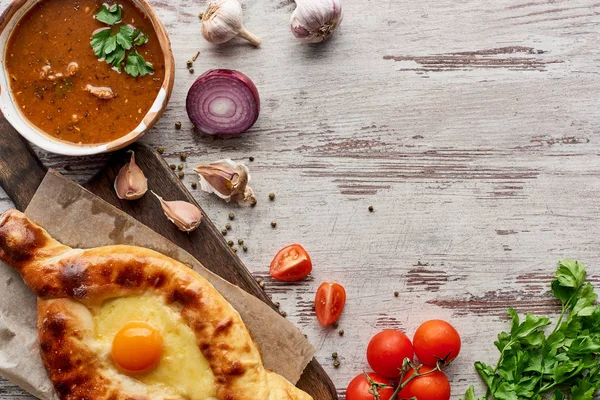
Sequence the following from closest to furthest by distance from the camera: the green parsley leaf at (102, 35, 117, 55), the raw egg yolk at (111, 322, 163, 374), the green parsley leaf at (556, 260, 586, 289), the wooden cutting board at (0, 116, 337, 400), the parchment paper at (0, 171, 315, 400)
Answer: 1. the raw egg yolk at (111, 322, 163, 374)
2. the green parsley leaf at (102, 35, 117, 55)
3. the parchment paper at (0, 171, 315, 400)
4. the wooden cutting board at (0, 116, 337, 400)
5. the green parsley leaf at (556, 260, 586, 289)

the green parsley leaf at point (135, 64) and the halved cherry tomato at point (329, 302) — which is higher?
the green parsley leaf at point (135, 64)

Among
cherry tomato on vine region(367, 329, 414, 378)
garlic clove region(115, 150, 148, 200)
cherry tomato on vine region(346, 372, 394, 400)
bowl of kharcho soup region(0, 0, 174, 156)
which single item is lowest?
cherry tomato on vine region(346, 372, 394, 400)

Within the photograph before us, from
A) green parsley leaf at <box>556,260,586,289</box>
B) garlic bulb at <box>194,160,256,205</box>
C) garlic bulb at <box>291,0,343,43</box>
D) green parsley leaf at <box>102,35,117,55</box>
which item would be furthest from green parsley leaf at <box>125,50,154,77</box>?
green parsley leaf at <box>556,260,586,289</box>

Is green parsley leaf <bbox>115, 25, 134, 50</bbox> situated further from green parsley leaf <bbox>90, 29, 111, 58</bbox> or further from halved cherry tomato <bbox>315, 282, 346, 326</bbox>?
halved cherry tomato <bbox>315, 282, 346, 326</bbox>

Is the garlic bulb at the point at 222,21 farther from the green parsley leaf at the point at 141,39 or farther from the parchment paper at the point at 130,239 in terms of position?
the parchment paper at the point at 130,239

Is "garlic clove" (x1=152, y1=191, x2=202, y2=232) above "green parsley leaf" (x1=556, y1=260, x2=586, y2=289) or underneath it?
above

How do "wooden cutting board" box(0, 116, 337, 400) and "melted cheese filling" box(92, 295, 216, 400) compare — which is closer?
"melted cheese filling" box(92, 295, 216, 400)

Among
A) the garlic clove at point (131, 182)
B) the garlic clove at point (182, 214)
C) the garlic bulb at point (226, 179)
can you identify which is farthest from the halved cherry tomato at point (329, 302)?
the garlic clove at point (131, 182)

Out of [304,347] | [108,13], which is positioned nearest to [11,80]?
[108,13]
